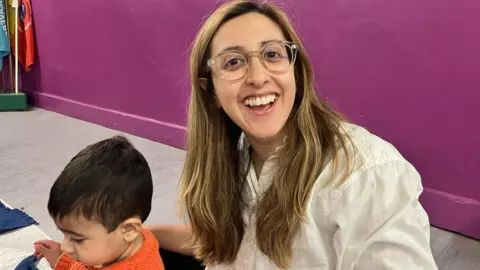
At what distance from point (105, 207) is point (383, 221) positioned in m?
0.60

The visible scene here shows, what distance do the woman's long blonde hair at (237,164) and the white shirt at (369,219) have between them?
1.4 inches

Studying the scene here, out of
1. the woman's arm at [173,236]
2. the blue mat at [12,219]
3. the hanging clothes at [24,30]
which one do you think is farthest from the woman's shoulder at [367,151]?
the hanging clothes at [24,30]

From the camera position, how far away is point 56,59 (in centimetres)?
430

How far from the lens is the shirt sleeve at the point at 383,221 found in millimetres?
923

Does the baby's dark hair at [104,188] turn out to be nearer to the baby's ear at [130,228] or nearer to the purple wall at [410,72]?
the baby's ear at [130,228]

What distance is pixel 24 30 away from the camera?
175 inches

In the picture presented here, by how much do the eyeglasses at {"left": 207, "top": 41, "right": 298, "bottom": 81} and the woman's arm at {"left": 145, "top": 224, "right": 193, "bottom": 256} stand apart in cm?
55

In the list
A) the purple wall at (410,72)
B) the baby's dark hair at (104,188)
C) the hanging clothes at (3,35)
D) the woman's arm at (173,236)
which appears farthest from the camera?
the hanging clothes at (3,35)

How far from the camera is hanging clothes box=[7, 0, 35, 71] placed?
14.3ft

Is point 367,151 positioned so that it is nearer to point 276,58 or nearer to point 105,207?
point 276,58

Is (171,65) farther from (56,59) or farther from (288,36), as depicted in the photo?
(288,36)

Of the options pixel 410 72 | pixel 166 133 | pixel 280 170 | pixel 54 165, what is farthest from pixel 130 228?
pixel 166 133

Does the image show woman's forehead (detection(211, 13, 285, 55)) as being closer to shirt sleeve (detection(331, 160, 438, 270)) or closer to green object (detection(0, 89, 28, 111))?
shirt sleeve (detection(331, 160, 438, 270))

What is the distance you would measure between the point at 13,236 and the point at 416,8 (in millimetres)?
1940
